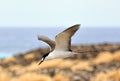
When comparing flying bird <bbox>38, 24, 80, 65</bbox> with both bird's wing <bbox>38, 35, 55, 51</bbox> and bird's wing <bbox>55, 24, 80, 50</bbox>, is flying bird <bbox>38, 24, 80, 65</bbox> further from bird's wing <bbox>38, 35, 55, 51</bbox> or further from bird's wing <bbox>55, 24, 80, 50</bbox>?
bird's wing <bbox>38, 35, 55, 51</bbox>

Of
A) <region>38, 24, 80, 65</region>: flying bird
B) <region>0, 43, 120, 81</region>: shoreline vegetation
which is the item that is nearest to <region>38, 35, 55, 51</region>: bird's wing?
<region>38, 24, 80, 65</region>: flying bird

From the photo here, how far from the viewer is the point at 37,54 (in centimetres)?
2814

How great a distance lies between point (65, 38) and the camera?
804 centimetres

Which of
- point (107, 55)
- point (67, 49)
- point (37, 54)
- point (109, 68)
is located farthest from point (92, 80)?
point (37, 54)

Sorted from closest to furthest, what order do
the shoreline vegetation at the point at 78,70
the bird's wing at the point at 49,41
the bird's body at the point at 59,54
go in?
the bird's body at the point at 59,54
the bird's wing at the point at 49,41
the shoreline vegetation at the point at 78,70

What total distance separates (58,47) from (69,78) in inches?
372

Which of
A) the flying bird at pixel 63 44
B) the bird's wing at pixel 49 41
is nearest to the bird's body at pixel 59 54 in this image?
the flying bird at pixel 63 44

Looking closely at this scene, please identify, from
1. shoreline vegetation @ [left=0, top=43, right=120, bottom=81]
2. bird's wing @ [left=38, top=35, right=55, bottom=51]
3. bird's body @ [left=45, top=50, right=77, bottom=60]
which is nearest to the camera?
bird's body @ [left=45, top=50, right=77, bottom=60]

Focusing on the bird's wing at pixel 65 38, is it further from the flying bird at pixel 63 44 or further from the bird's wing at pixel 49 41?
the bird's wing at pixel 49 41

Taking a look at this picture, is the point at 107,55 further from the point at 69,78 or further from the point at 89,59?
the point at 69,78

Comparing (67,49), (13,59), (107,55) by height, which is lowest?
(13,59)

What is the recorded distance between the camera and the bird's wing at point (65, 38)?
789 cm

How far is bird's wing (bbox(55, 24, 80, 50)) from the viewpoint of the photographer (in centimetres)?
789

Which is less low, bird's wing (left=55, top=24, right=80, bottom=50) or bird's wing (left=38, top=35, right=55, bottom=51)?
bird's wing (left=55, top=24, right=80, bottom=50)
